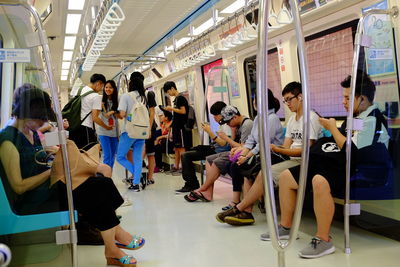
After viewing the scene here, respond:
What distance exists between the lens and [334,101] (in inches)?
183

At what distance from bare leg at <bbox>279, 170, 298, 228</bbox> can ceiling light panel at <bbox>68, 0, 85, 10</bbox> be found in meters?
4.14

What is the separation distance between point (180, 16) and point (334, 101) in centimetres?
332

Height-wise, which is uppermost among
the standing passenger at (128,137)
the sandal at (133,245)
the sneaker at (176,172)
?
the standing passenger at (128,137)

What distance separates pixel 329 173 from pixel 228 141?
5.75 feet

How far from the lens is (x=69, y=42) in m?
9.51

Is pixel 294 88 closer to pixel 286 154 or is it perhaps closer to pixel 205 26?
pixel 286 154

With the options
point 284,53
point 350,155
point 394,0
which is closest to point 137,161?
point 284,53

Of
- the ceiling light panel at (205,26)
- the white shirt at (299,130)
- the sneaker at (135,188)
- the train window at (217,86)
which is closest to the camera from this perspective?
the white shirt at (299,130)

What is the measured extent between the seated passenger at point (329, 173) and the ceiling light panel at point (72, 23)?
497 cm

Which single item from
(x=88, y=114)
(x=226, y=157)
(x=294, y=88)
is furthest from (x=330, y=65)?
(x=88, y=114)

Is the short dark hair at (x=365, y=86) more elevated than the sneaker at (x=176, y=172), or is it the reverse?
the short dark hair at (x=365, y=86)

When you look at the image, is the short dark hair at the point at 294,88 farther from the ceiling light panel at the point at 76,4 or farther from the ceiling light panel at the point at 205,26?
the ceiling light panel at the point at 76,4

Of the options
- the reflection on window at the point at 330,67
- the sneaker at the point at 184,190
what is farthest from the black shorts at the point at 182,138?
the reflection on window at the point at 330,67

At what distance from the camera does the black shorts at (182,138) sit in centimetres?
791
